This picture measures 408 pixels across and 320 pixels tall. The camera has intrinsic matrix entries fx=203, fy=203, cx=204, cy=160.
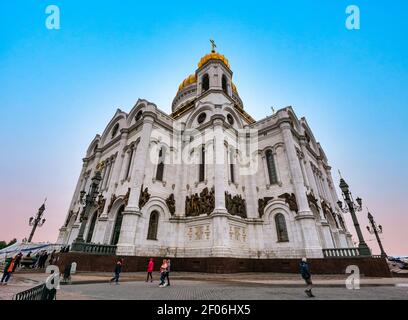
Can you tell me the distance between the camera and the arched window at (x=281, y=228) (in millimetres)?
16094

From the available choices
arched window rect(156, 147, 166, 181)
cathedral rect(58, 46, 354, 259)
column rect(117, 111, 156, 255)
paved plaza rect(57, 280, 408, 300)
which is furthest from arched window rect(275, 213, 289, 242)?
column rect(117, 111, 156, 255)

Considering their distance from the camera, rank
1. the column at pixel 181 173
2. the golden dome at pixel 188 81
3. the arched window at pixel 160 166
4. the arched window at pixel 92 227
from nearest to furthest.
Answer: the column at pixel 181 173
the arched window at pixel 92 227
the arched window at pixel 160 166
the golden dome at pixel 188 81

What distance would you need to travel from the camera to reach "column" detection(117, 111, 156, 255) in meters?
13.9

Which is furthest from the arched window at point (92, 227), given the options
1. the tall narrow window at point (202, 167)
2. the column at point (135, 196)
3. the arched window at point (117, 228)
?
the tall narrow window at point (202, 167)

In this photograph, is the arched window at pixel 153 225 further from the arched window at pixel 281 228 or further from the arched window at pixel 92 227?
the arched window at pixel 281 228

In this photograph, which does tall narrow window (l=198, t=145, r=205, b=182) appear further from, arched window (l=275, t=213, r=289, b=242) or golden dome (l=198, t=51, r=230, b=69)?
golden dome (l=198, t=51, r=230, b=69)

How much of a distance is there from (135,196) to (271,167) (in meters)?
12.7

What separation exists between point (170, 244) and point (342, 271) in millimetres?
11914

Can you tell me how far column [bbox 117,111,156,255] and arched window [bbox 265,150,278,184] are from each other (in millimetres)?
11541

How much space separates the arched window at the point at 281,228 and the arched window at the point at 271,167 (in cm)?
314

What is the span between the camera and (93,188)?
12312mm

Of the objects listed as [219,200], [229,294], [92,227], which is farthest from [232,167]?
[229,294]

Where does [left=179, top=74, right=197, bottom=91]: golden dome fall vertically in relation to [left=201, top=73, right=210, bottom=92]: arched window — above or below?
above
